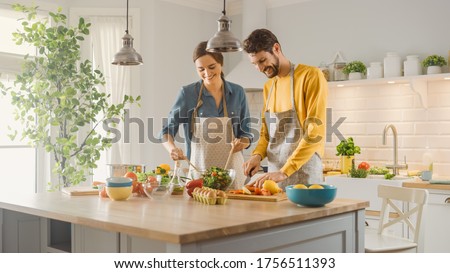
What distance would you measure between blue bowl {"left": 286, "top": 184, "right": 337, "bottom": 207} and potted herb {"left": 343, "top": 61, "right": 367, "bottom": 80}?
2.88m

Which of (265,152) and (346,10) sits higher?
(346,10)

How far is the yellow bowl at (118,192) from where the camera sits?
2.70 metres

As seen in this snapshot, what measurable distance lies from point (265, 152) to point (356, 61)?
2290mm

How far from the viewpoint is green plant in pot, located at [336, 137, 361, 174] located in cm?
502

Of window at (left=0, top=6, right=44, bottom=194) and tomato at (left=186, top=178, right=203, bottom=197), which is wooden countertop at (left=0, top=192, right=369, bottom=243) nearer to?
tomato at (left=186, top=178, right=203, bottom=197)

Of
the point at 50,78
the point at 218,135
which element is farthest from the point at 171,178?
the point at 50,78

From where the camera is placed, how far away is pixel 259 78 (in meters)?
5.77

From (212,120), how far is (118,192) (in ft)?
3.26

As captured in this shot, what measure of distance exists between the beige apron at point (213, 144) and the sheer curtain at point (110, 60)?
7.01 ft

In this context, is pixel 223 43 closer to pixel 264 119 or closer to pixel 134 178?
pixel 264 119

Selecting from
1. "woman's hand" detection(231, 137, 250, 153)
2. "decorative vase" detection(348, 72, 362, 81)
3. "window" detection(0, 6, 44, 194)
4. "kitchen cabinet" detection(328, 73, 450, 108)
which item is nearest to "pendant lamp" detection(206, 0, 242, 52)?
"woman's hand" detection(231, 137, 250, 153)

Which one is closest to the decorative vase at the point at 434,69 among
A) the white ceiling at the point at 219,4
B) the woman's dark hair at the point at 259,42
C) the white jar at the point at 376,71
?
the white jar at the point at 376,71

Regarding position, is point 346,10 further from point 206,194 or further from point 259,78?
point 206,194

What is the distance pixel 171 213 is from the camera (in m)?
2.24
